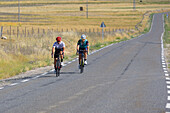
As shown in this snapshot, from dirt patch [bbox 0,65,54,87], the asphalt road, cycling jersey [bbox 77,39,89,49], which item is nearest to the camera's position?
the asphalt road

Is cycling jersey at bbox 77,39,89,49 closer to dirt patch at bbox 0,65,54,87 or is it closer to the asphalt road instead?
the asphalt road

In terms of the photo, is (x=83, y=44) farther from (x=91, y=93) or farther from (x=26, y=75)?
(x=91, y=93)

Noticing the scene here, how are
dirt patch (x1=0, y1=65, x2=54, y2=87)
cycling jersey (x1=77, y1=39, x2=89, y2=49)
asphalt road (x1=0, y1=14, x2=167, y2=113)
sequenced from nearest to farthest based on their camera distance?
asphalt road (x1=0, y1=14, x2=167, y2=113) < dirt patch (x1=0, y1=65, x2=54, y2=87) < cycling jersey (x1=77, y1=39, x2=89, y2=49)

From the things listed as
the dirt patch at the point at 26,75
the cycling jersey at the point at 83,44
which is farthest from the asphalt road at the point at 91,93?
the cycling jersey at the point at 83,44

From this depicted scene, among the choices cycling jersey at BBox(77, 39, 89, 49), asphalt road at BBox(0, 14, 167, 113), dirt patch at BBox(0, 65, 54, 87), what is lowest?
dirt patch at BBox(0, 65, 54, 87)

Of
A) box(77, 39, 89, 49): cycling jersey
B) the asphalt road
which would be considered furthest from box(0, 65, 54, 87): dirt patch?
box(77, 39, 89, 49): cycling jersey

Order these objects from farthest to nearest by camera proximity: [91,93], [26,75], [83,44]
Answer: [83,44] < [26,75] < [91,93]

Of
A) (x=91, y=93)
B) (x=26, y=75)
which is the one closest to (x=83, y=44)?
(x=26, y=75)

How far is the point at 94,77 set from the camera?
16453mm

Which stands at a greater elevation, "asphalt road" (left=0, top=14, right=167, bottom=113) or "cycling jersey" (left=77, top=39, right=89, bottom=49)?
"cycling jersey" (left=77, top=39, right=89, bottom=49)

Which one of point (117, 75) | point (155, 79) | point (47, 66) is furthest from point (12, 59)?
point (155, 79)

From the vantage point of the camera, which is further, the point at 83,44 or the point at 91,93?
the point at 83,44

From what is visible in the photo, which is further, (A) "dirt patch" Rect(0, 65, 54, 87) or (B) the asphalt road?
(A) "dirt patch" Rect(0, 65, 54, 87)

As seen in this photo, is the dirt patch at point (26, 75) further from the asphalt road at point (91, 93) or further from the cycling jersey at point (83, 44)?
the cycling jersey at point (83, 44)
